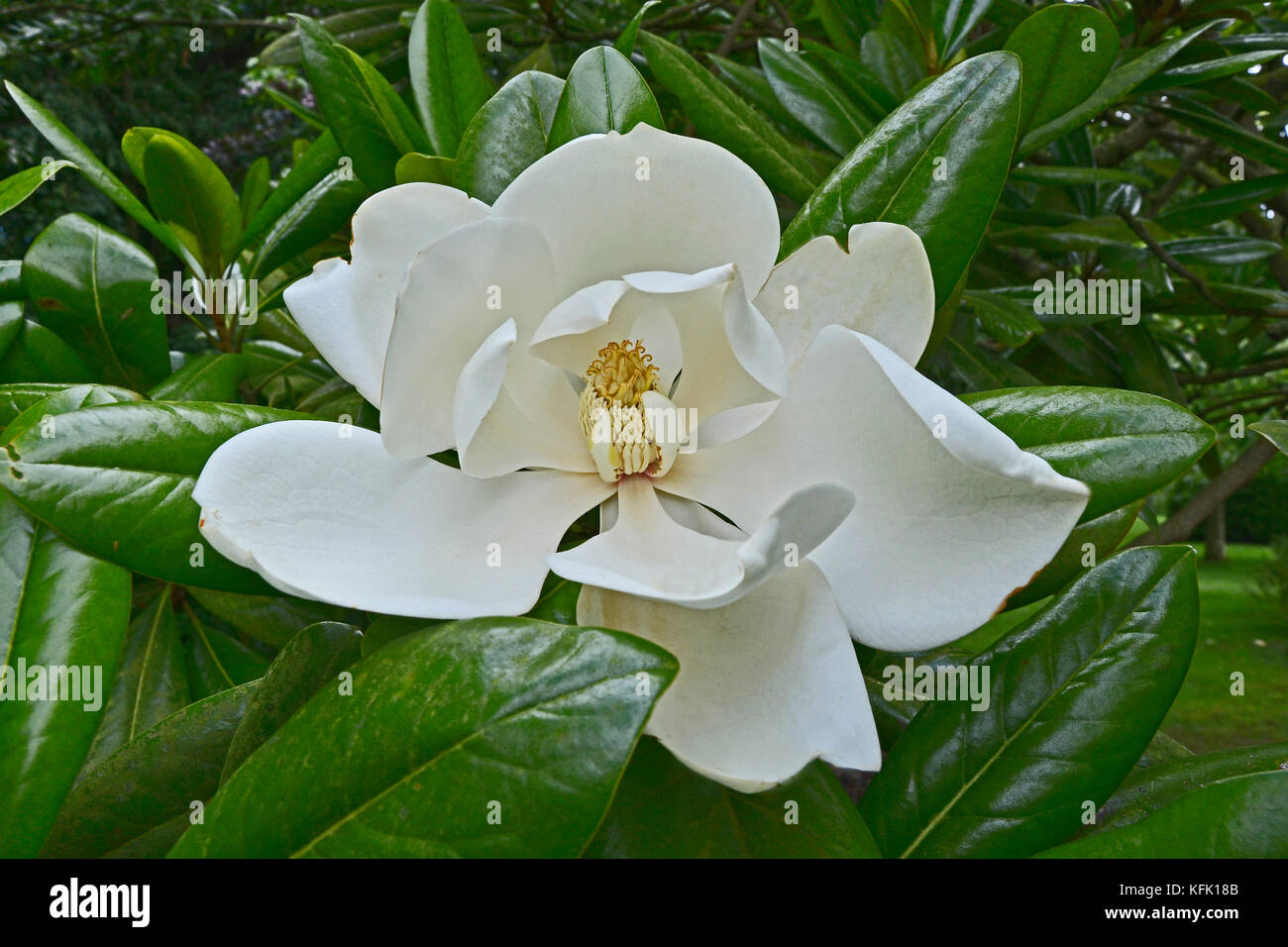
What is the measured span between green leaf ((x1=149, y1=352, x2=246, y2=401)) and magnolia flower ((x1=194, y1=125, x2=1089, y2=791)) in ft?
1.11

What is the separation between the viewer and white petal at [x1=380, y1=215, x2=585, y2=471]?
1.99 feet

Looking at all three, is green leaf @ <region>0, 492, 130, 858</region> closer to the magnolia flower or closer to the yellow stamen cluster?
the magnolia flower

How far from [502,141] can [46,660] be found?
52 centimetres

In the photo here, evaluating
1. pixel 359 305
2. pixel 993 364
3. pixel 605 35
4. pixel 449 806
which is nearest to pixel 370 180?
pixel 359 305

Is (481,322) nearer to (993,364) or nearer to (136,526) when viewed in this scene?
(136,526)

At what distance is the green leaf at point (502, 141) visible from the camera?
79 centimetres

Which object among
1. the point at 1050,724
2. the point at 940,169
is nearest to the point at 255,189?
the point at 940,169

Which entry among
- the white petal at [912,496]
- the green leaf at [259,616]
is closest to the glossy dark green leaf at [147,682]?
the green leaf at [259,616]

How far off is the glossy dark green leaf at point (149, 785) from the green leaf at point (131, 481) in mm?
153

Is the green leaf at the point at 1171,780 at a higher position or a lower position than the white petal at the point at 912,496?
lower

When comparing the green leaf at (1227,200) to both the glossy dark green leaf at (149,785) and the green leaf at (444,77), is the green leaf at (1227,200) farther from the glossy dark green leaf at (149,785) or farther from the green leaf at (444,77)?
the glossy dark green leaf at (149,785)

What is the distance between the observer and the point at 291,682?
2.26 ft

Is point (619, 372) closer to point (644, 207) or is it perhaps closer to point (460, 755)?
point (644, 207)

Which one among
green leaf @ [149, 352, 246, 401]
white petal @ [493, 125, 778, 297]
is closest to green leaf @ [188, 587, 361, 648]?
green leaf @ [149, 352, 246, 401]
